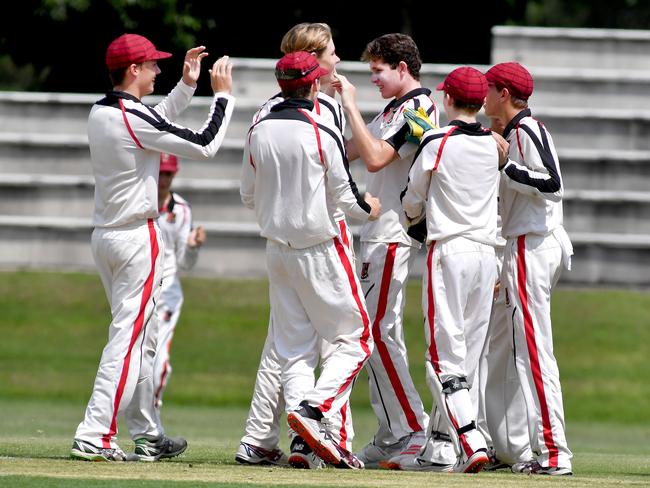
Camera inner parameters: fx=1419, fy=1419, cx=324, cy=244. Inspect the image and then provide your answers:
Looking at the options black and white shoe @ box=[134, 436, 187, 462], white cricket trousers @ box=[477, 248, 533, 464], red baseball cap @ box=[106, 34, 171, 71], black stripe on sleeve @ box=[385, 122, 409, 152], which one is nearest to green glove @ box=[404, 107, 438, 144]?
black stripe on sleeve @ box=[385, 122, 409, 152]

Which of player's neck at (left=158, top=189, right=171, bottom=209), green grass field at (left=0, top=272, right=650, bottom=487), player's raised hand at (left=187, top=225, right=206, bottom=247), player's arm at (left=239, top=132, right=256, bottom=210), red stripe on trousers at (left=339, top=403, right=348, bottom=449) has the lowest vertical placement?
green grass field at (left=0, top=272, right=650, bottom=487)

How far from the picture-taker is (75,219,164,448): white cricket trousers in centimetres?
860

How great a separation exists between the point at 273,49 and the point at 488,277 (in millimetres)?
18249

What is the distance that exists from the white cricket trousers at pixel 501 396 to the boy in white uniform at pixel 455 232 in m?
0.48

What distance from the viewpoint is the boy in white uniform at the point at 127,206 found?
8.61m

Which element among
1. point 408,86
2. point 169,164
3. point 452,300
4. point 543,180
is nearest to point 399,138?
point 408,86

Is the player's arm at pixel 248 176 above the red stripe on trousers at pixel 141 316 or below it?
above

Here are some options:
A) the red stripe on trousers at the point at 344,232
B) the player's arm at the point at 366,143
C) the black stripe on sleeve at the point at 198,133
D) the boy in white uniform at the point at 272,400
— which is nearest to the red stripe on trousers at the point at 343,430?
the boy in white uniform at the point at 272,400

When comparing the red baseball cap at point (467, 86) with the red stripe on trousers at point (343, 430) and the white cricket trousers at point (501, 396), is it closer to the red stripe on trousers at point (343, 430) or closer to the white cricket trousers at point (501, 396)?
the white cricket trousers at point (501, 396)

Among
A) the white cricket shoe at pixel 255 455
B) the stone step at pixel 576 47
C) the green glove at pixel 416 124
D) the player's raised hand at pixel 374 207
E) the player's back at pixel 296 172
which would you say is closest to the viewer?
the player's back at pixel 296 172

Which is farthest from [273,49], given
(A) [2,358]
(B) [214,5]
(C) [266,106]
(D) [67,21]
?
(C) [266,106]

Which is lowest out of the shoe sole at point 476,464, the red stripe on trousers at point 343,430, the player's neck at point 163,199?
the shoe sole at point 476,464

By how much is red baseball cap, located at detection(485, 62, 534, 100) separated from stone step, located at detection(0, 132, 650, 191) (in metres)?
10.6

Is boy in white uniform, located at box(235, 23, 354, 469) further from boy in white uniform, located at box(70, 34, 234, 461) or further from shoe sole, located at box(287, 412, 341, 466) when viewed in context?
boy in white uniform, located at box(70, 34, 234, 461)
